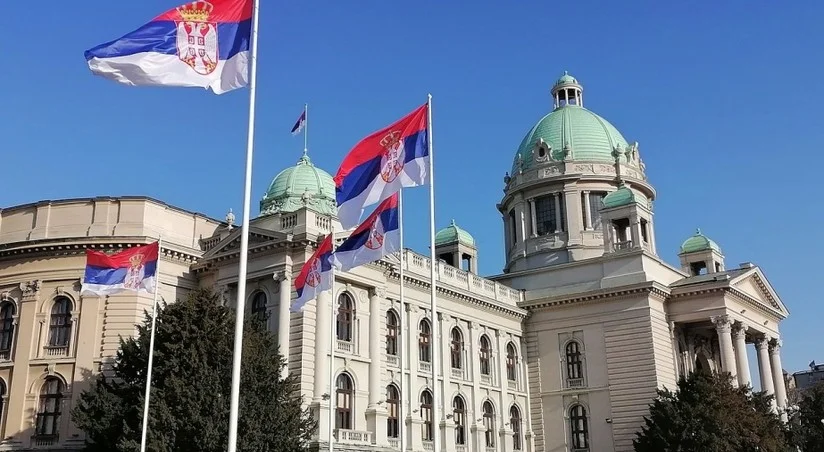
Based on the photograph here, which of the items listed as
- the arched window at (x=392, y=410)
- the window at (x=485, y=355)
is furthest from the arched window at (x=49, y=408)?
the window at (x=485, y=355)

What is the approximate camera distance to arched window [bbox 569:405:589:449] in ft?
180

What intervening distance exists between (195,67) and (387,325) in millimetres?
29683

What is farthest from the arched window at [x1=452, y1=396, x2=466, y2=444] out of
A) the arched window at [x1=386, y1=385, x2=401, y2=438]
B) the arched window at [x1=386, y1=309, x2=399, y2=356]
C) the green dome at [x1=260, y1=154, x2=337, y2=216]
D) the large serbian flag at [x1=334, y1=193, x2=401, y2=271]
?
the large serbian flag at [x1=334, y1=193, x2=401, y2=271]

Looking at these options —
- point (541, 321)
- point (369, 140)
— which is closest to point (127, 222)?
point (369, 140)

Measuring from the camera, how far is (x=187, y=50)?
18.4 m

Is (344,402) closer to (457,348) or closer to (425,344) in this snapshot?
(425,344)

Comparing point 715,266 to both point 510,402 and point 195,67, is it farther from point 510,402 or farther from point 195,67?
point 195,67

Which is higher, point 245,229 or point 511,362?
point 511,362

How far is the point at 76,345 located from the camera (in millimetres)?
42625

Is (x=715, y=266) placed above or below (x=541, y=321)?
above

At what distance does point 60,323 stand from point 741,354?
40.2m

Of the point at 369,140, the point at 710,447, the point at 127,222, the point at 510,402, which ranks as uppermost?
the point at 127,222

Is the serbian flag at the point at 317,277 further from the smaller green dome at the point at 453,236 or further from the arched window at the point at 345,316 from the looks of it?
the smaller green dome at the point at 453,236

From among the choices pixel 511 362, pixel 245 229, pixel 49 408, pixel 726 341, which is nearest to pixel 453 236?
pixel 511 362
